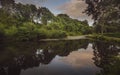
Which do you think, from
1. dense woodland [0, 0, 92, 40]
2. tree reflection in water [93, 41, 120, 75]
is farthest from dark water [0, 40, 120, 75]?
dense woodland [0, 0, 92, 40]

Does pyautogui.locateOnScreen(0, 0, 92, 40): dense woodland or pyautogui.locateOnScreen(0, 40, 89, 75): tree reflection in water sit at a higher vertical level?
pyautogui.locateOnScreen(0, 0, 92, 40): dense woodland

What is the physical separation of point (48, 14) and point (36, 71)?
7671 cm

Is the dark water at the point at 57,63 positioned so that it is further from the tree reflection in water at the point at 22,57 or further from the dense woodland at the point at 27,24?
the dense woodland at the point at 27,24

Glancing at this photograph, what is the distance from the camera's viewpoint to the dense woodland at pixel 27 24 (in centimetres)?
3872

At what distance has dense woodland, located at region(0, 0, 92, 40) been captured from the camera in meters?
38.7

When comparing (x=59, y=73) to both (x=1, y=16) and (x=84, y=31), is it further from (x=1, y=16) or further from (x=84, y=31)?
A: (x=84, y=31)

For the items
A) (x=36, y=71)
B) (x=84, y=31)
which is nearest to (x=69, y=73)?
(x=36, y=71)

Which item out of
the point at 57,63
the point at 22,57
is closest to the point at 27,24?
the point at 22,57

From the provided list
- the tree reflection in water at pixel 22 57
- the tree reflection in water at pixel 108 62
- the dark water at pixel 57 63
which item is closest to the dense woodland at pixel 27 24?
the tree reflection in water at pixel 22 57

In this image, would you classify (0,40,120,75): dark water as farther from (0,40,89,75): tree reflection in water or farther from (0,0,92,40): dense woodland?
(0,0,92,40): dense woodland

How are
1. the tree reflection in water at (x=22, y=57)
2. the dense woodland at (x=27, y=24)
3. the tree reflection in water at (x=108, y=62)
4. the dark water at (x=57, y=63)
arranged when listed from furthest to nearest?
Answer: the dense woodland at (x=27, y=24) → the tree reflection in water at (x=22, y=57) → the dark water at (x=57, y=63) → the tree reflection in water at (x=108, y=62)

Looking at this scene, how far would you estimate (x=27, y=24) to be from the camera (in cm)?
4619

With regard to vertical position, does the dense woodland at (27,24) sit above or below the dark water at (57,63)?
above

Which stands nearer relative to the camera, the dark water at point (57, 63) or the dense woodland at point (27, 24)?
the dark water at point (57, 63)
